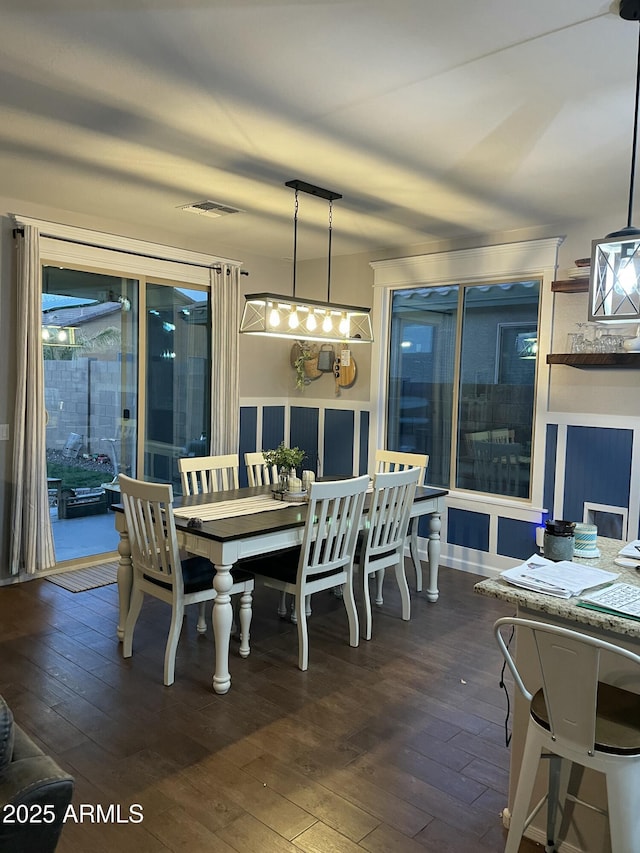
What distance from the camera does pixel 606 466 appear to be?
4457 millimetres

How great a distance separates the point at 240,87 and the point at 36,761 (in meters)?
2.45

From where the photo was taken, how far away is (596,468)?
4.50 meters

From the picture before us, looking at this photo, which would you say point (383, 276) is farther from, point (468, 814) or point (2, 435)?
point (468, 814)

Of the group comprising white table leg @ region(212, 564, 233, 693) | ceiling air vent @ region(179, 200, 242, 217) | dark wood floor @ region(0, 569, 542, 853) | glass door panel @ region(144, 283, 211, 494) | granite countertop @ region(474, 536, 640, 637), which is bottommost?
dark wood floor @ region(0, 569, 542, 853)

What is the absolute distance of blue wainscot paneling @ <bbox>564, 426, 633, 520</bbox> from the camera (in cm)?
437

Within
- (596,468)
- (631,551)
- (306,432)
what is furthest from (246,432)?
(631,551)

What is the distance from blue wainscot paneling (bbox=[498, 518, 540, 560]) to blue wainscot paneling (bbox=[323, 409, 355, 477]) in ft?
5.28

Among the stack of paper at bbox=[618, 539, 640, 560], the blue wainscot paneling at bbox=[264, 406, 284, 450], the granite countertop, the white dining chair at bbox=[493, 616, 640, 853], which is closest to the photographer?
the white dining chair at bbox=[493, 616, 640, 853]

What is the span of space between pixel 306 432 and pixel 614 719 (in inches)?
194

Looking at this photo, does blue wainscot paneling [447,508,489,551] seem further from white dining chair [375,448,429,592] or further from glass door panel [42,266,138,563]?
glass door panel [42,266,138,563]

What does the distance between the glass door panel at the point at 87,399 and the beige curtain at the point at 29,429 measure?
0.77 feet

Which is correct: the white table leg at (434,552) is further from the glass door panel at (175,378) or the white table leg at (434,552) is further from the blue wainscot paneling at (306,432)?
the glass door panel at (175,378)

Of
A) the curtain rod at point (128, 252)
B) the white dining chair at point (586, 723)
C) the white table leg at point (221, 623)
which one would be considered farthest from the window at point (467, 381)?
the white dining chair at point (586, 723)

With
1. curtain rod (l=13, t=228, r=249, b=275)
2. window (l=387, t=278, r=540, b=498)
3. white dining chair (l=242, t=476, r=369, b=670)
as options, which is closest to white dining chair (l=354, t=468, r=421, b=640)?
white dining chair (l=242, t=476, r=369, b=670)
